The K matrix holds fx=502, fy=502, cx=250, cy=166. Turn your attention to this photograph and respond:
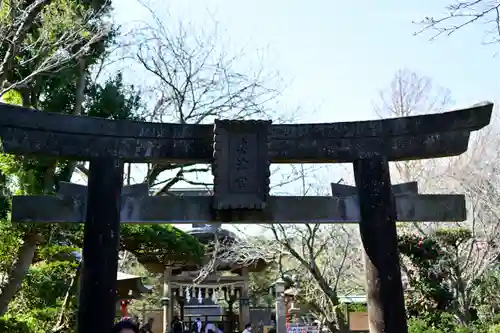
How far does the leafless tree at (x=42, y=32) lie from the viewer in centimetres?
811

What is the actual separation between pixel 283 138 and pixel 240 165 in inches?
25.8

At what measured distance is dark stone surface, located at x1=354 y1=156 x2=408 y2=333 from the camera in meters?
5.43

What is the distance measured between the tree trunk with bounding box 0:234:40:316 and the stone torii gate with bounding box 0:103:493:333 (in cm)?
534

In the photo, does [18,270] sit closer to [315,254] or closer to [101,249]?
[101,249]

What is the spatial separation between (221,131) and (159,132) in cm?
74

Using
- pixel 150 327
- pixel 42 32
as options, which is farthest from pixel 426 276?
pixel 42 32

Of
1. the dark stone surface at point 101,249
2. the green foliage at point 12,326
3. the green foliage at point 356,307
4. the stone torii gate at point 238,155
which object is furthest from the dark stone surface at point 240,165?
the green foliage at point 356,307

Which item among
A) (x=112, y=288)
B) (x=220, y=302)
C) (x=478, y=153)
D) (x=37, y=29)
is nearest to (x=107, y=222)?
(x=112, y=288)

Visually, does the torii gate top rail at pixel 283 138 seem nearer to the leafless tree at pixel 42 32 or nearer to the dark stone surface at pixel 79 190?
the dark stone surface at pixel 79 190

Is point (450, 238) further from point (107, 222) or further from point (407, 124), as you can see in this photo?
point (107, 222)

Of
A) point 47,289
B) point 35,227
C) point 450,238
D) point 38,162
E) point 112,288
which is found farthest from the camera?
point 450,238

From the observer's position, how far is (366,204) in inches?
230

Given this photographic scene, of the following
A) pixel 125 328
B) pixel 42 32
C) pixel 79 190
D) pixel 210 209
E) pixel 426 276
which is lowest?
pixel 125 328

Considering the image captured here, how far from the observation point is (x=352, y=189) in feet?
19.8
